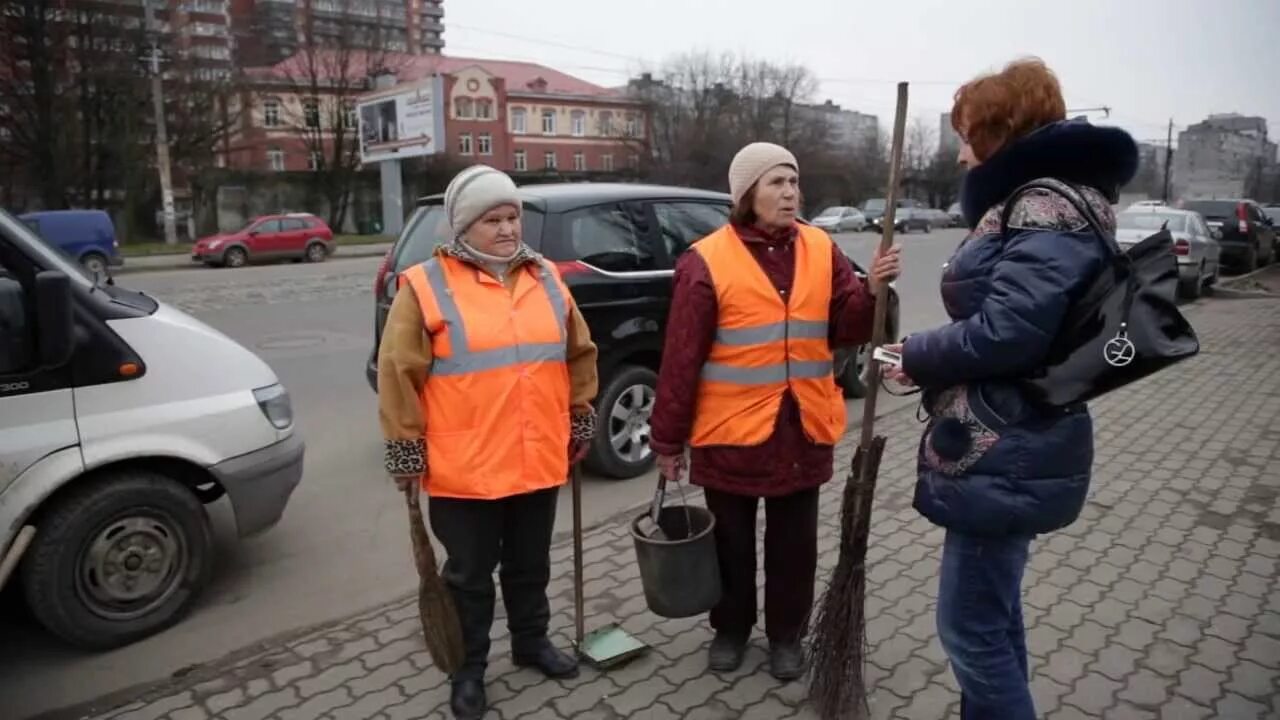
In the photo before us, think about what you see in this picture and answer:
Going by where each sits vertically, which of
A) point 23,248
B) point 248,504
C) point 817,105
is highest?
point 817,105

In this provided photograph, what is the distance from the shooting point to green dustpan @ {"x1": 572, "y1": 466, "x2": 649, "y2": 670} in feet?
10.4

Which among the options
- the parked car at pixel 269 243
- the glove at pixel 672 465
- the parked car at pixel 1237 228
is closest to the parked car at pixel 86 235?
the parked car at pixel 269 243

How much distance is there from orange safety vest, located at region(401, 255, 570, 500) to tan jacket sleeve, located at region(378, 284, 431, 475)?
39 millimetres

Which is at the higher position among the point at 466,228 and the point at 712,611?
the point at 466,228

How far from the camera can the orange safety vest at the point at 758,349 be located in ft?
9.32

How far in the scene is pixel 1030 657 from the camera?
128 inches

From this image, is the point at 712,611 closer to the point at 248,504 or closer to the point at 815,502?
the point at 815,502

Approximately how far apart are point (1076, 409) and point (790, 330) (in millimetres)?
953

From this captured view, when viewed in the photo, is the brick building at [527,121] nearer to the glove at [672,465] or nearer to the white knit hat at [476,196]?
the white knit hat at [476,196]

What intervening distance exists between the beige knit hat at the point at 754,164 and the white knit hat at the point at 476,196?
0.75 m

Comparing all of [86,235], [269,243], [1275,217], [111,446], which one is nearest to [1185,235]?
[111,446]

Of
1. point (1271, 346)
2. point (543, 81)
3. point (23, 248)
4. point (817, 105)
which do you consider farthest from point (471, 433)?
point (817, 105)

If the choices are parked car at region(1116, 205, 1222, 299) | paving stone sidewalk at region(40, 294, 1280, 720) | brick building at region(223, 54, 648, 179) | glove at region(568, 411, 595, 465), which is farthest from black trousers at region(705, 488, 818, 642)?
brick building at region(223, 54, 648, 179)

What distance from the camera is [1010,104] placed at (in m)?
2.15
